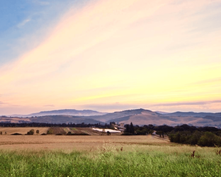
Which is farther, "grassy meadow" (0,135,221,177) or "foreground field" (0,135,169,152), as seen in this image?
"foreground field" (0,135,169,152)

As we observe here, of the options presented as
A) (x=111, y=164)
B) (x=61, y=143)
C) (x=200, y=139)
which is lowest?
(x=61, y=143)

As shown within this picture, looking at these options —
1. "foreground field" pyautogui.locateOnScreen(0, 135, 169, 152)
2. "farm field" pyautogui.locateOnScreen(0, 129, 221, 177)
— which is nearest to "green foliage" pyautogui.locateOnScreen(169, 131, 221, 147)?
"foreground field" pyautogui.locateOnScreen(0, 135, 169, 152)

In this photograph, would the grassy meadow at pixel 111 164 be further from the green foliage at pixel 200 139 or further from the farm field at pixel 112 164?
the green foliage at pixel 200 139

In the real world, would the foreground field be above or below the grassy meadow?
below

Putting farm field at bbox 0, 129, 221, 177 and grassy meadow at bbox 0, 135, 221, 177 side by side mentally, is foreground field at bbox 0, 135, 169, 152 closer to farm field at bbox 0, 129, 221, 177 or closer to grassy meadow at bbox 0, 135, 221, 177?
farm field at bbox 0, 129, 221, 177

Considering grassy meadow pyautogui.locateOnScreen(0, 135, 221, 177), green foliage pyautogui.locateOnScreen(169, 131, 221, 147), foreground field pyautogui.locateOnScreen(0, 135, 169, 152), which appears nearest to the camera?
grassy meadow pyautogui.locateOnScreen(0, 135, 221, 177)

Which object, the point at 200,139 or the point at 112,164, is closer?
the point at 112,164

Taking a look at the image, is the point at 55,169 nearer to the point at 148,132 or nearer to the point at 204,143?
the point at 204,143

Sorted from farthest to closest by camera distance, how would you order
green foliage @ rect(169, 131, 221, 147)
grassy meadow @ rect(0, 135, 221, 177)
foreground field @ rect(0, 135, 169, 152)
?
1. green foliage @ rect(169, 131, 221, 147)
2. foreground field @ rect(0, 135, 169, 152)
3. grassy meadow @ rect(0, 135, 221, 177)

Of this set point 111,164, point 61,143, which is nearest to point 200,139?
point 61,143

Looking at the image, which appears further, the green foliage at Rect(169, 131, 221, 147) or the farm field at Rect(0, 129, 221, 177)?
the green foliage at Rect(169, 131, 221, 147)

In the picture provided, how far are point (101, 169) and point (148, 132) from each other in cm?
12361

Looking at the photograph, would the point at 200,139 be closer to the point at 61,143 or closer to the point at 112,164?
the point at 61,143

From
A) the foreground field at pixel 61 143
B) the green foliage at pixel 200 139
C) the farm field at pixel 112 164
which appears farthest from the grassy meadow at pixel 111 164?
the green foliage at pixel 200 139
